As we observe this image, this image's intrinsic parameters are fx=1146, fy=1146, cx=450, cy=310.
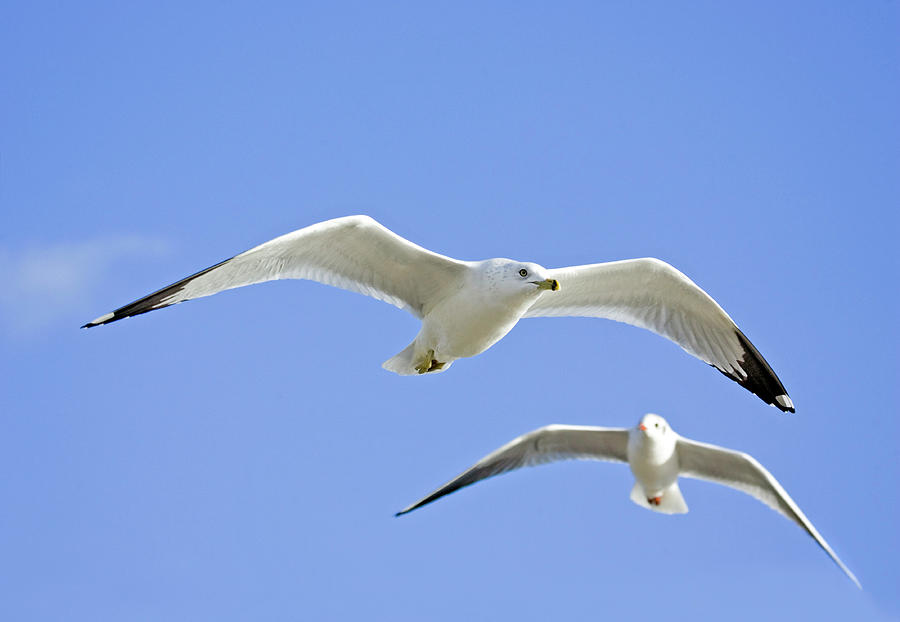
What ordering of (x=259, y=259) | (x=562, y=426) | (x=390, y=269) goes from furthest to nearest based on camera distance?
(x=562, y=426) → (x=390, y=269) → (x=259, y=259)

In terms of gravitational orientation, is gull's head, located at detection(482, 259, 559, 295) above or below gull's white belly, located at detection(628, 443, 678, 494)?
above

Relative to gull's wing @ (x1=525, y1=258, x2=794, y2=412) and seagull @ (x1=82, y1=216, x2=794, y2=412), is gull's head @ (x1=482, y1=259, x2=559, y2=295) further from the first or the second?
gull's wing @ (x1=525, y1=258, x2=794, y2=412)

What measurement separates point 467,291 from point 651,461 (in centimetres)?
199

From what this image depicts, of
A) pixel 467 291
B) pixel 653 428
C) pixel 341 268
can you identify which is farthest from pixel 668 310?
pixel 341 268

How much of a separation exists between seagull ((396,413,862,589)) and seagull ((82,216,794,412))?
0.96 m

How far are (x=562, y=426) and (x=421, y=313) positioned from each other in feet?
4.99

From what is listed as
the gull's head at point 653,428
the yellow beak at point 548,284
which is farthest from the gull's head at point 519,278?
the gull's head at point 653,428

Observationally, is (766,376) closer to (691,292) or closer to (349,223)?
(691,292)

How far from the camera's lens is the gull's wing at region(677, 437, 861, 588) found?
9.02 m

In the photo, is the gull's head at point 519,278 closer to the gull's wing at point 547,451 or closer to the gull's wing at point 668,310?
the gull's wing at point 668,310

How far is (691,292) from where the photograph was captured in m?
9.39

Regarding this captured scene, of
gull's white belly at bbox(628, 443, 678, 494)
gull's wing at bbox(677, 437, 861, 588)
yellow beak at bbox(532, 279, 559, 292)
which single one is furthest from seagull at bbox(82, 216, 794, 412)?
gull's white belly at bbox(628, 443, 678, 494)

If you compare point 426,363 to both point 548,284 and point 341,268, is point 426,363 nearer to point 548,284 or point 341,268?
point 341,268

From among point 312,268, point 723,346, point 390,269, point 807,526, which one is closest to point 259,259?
point 312,268
